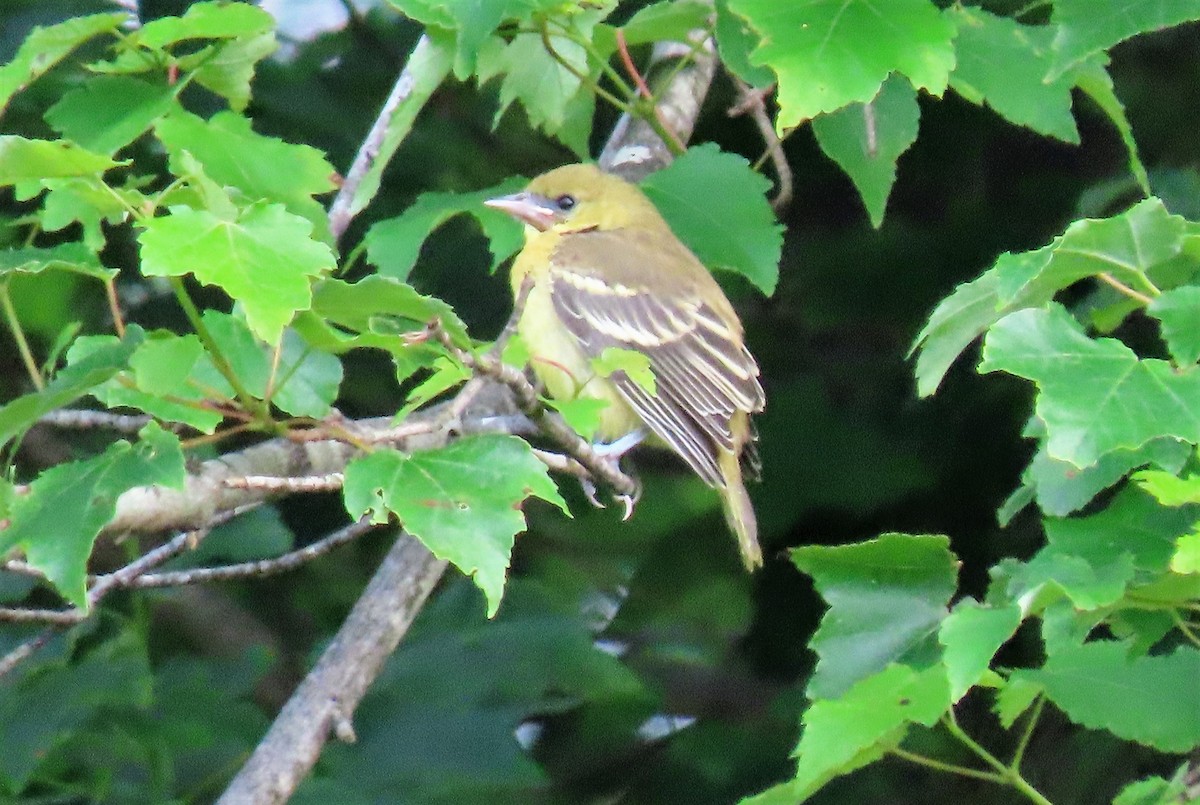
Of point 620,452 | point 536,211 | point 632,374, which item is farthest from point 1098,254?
point 536,211

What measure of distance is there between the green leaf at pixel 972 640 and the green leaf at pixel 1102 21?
1045mm

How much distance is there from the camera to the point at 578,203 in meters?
4.86

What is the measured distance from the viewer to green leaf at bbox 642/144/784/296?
3.68 m

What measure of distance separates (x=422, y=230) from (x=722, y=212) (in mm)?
700

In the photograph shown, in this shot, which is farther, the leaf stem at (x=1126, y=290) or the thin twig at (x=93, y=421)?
the thin twig at (x=93, y=421)

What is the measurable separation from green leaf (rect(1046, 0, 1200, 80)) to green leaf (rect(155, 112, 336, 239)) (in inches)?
52.7

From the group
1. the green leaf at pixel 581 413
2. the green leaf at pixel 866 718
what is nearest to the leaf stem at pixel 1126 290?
the green leaf at pixel 866 718

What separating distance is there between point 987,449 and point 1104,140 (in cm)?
112

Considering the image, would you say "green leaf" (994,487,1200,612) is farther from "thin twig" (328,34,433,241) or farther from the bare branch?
"thin twig" (328,34,433,241)

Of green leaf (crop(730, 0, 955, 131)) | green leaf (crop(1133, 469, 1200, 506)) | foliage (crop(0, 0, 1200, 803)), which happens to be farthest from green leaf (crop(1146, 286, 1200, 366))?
green leaf (crop(730, 0, 955, 131))

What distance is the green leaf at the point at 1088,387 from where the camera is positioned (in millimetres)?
2154

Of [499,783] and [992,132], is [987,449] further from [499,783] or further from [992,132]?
[499,783]

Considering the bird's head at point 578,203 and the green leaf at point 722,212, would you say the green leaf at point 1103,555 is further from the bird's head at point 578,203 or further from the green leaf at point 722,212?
the bird's head at point 578,203

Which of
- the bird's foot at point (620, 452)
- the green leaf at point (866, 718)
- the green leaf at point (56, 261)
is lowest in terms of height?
the bird's foot at point (620, 452)
